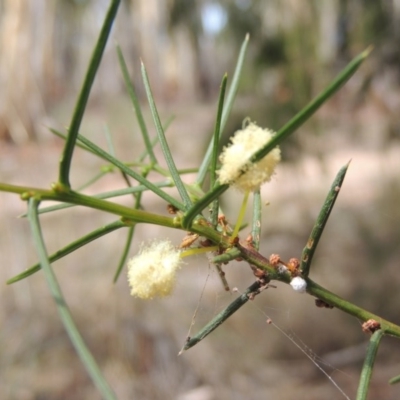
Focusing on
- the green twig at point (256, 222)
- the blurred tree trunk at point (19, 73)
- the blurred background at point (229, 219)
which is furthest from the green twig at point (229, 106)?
the blurred tree trunk at point (19, 73)

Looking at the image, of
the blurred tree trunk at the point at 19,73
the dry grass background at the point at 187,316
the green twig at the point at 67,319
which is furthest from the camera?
the dry grass background at the point at 187,316

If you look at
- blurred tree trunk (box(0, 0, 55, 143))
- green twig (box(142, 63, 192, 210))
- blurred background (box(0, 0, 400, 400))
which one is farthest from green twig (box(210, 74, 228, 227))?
blurred tree trunk (box(0, 0, 55, 143))

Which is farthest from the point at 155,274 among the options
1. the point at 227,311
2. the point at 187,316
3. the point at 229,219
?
the point at 187,316

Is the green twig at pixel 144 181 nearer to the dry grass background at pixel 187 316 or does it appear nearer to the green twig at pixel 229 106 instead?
the green twig at pixel 229 106

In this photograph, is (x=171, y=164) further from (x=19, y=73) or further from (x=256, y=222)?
(x=19, y=73)

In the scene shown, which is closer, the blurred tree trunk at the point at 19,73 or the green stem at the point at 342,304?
the green stem at the point at 342,304

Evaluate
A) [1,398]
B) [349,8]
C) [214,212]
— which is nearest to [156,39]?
[349,8]

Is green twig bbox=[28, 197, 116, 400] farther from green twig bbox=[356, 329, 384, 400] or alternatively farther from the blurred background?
the blurred background
